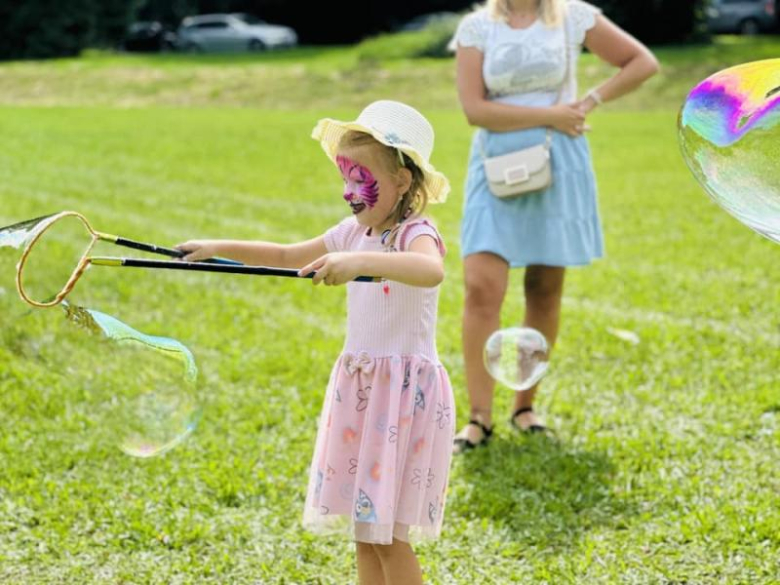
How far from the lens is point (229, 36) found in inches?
1436

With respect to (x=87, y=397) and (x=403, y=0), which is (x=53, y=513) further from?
(x=403, y=0)

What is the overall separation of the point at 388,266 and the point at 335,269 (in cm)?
15

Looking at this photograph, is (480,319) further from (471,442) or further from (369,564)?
(369,564)

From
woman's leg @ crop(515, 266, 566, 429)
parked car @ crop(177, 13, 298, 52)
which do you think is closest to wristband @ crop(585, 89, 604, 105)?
woman's leg @ crop(515, 266, 566, 429)

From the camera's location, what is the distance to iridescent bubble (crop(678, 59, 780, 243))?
9.42ft

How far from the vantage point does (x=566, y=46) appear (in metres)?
4.32

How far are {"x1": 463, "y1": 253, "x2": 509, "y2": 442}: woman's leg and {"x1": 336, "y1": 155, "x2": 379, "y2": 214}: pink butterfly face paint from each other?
163 centimetres

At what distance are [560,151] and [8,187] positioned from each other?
8.11m

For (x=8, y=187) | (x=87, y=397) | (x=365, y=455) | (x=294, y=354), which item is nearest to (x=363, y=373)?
(x=365, y=455)

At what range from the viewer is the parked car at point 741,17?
32094 millimetres

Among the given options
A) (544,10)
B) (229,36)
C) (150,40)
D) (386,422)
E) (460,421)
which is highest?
(544,10)

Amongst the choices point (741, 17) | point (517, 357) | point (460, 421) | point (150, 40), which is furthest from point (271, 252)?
point (150, 40)

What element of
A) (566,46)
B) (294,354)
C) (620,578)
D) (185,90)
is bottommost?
(185,90)

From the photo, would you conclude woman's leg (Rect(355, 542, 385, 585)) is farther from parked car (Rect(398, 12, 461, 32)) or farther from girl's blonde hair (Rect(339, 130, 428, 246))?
parked car (Rect(398, 12, 461, 32))
